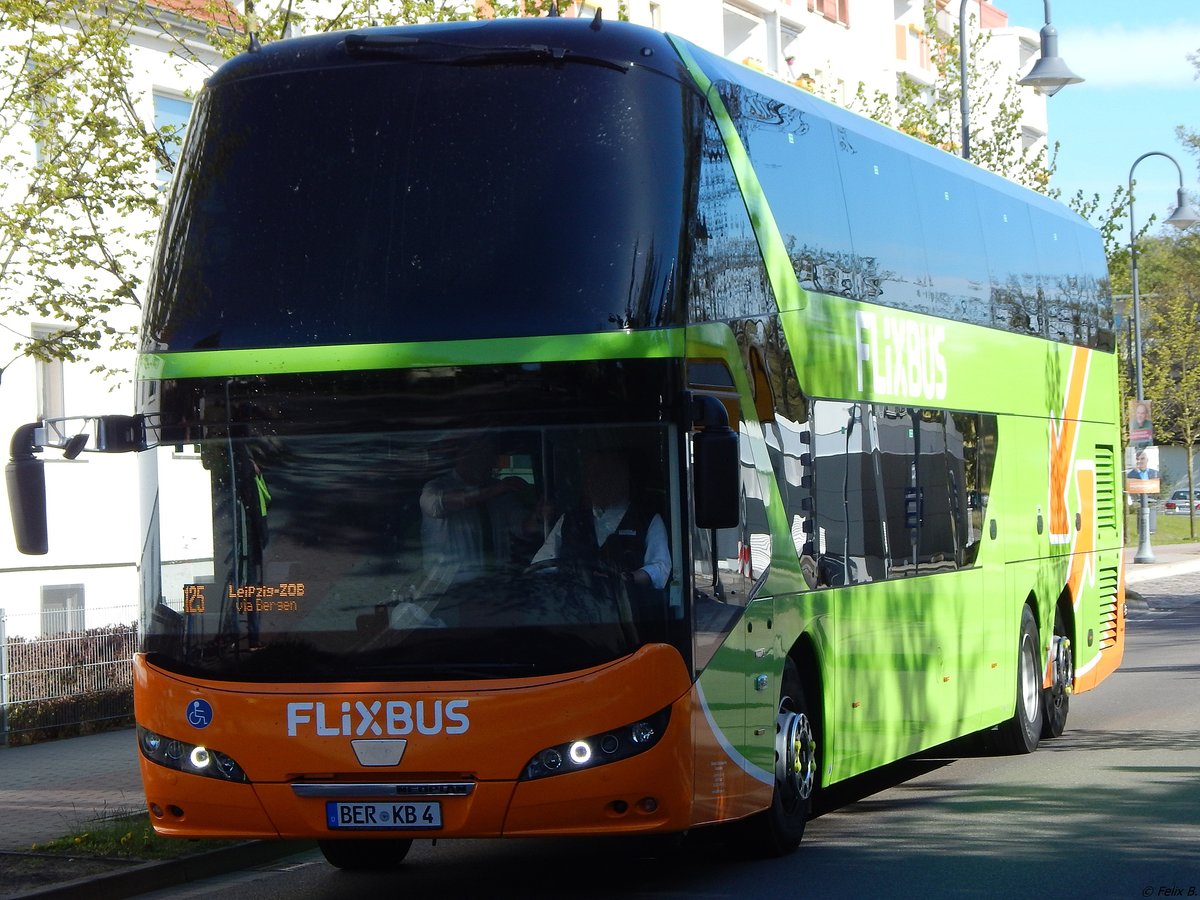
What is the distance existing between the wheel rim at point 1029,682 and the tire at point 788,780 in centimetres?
495

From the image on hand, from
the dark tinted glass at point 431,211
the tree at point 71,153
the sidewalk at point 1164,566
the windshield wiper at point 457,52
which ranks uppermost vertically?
the tree at point 71,153

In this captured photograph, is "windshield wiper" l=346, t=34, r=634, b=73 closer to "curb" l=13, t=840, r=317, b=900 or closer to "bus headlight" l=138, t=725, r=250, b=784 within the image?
"bus headlight" l=138, t=725, r=250, b=784

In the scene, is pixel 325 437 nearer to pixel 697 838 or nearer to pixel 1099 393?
pixel 697 838

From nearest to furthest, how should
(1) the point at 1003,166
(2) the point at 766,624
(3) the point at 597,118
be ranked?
(3) the point at 597,118
(2) the point at 766,624
(1) the point at 1003,166

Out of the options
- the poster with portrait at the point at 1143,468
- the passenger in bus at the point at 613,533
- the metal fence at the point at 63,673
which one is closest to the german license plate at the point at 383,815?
the passenger in bus at the point at 613,533

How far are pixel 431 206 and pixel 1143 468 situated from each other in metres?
32.3

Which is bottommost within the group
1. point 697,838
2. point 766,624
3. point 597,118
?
point 697,838

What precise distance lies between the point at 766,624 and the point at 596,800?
170 cm

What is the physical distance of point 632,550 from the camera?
8.43 meters

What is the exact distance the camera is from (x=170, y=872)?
402 inches

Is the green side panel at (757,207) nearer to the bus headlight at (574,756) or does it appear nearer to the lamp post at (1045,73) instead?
the bus headlight at (574,756)

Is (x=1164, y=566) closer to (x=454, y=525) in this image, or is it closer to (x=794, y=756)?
(x=794, y=756)

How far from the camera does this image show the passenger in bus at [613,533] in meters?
8.41

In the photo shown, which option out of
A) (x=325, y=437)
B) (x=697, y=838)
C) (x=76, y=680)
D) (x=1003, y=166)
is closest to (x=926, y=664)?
(x=697, y=838)
